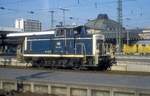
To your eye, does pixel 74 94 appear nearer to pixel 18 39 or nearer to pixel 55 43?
pixel 55 43

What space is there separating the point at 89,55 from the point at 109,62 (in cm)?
224

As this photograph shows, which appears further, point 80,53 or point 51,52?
point 51,52

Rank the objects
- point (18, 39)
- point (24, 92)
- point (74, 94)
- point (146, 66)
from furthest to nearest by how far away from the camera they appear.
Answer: point (18, 39)
point (146, 66)
point (24, 92)
point (74, 94)

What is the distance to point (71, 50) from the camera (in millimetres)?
32219

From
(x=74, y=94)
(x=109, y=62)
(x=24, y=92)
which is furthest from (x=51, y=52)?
(x=74, y=94)

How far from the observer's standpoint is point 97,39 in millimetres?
31391

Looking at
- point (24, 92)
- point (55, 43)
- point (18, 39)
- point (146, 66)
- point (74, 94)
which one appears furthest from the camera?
point (18, 39)

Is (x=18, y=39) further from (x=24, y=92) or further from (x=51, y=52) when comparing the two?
(x=24, y=92)

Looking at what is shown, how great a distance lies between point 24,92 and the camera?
1931 cm

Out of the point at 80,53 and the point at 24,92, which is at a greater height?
the point at 80,53

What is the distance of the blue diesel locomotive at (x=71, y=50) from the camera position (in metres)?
31.1

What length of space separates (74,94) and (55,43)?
1663cm

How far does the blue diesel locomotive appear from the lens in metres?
31.1

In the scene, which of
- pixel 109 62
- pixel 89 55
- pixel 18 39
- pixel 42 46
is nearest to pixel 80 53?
pixel 89 55
